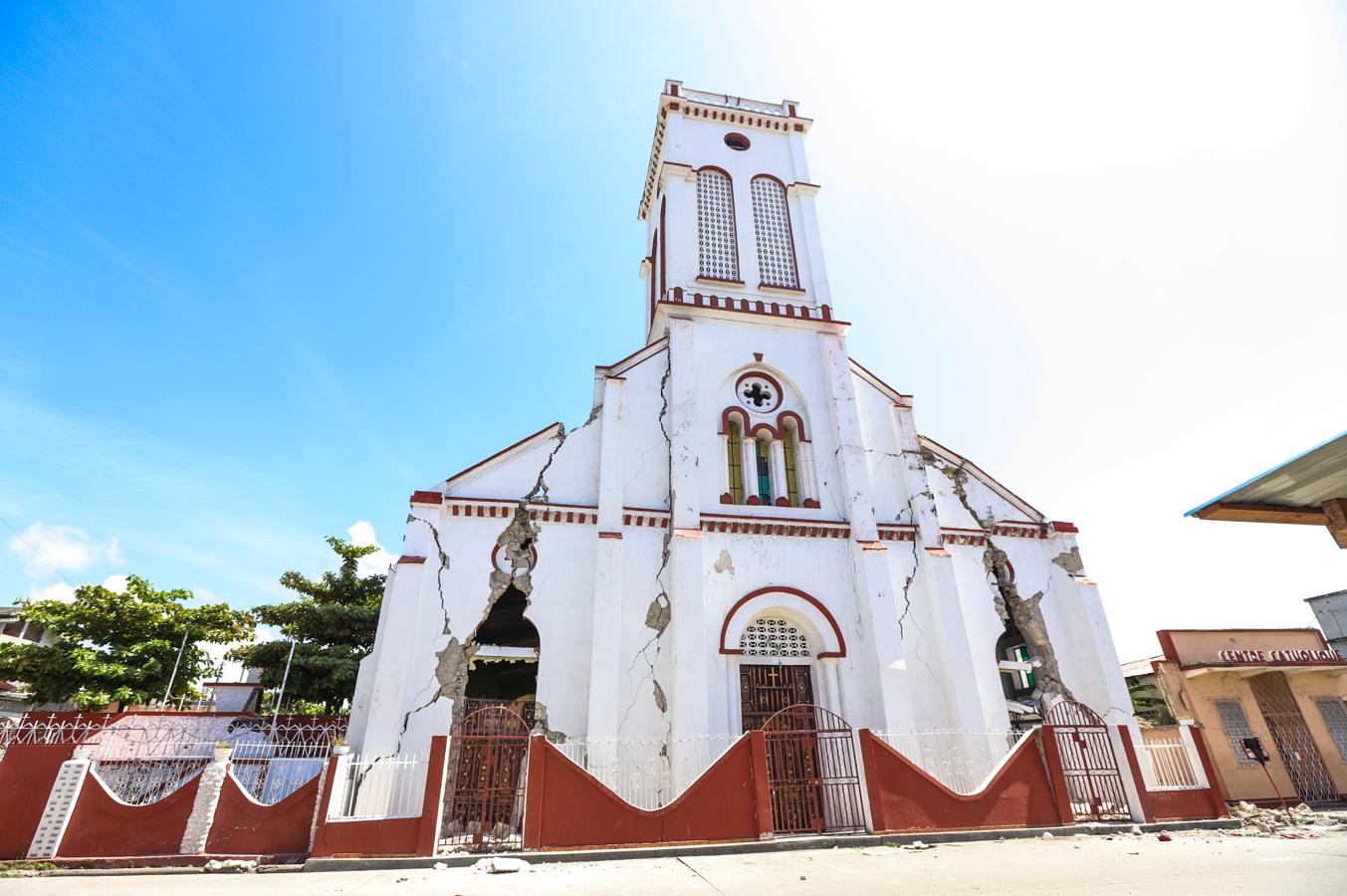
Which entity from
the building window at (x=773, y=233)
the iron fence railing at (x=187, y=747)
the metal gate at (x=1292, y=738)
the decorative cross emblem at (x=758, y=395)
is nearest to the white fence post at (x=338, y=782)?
the iron fence railing at (x=187, y=747)

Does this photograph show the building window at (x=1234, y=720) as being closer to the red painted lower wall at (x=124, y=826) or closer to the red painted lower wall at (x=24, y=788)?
the red painted lower wall at (x=124, y=826)

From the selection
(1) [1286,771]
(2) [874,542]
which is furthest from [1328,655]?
(2) [874,542]

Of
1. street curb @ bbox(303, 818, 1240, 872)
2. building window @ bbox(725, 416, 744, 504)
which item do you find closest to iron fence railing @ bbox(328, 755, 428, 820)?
street curb @ bbox(303, 818, 1240, 872)

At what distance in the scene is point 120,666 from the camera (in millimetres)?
17203

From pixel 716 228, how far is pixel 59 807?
628 inches

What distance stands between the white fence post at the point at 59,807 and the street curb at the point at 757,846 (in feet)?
11.6

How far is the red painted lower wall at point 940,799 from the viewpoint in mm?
8750

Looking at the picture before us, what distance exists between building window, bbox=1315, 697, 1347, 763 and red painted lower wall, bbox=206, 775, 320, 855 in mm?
21994

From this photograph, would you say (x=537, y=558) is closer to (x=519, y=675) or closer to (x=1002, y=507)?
(x=519, y=675)

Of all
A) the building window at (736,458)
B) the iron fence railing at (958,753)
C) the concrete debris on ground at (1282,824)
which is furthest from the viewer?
the building window at (736,458)

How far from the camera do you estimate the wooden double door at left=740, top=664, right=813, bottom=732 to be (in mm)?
11000

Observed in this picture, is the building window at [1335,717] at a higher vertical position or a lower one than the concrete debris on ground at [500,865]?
higher

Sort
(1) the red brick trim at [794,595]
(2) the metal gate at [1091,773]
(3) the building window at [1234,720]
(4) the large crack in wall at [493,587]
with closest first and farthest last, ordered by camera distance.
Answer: (2) the metal gate at [1091,773] → (4) the large crack in wall at [493,587] → (1) the red brick trim at [794,595] → (3) the building window at [1234,720]

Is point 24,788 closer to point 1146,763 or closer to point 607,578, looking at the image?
point 607,578
